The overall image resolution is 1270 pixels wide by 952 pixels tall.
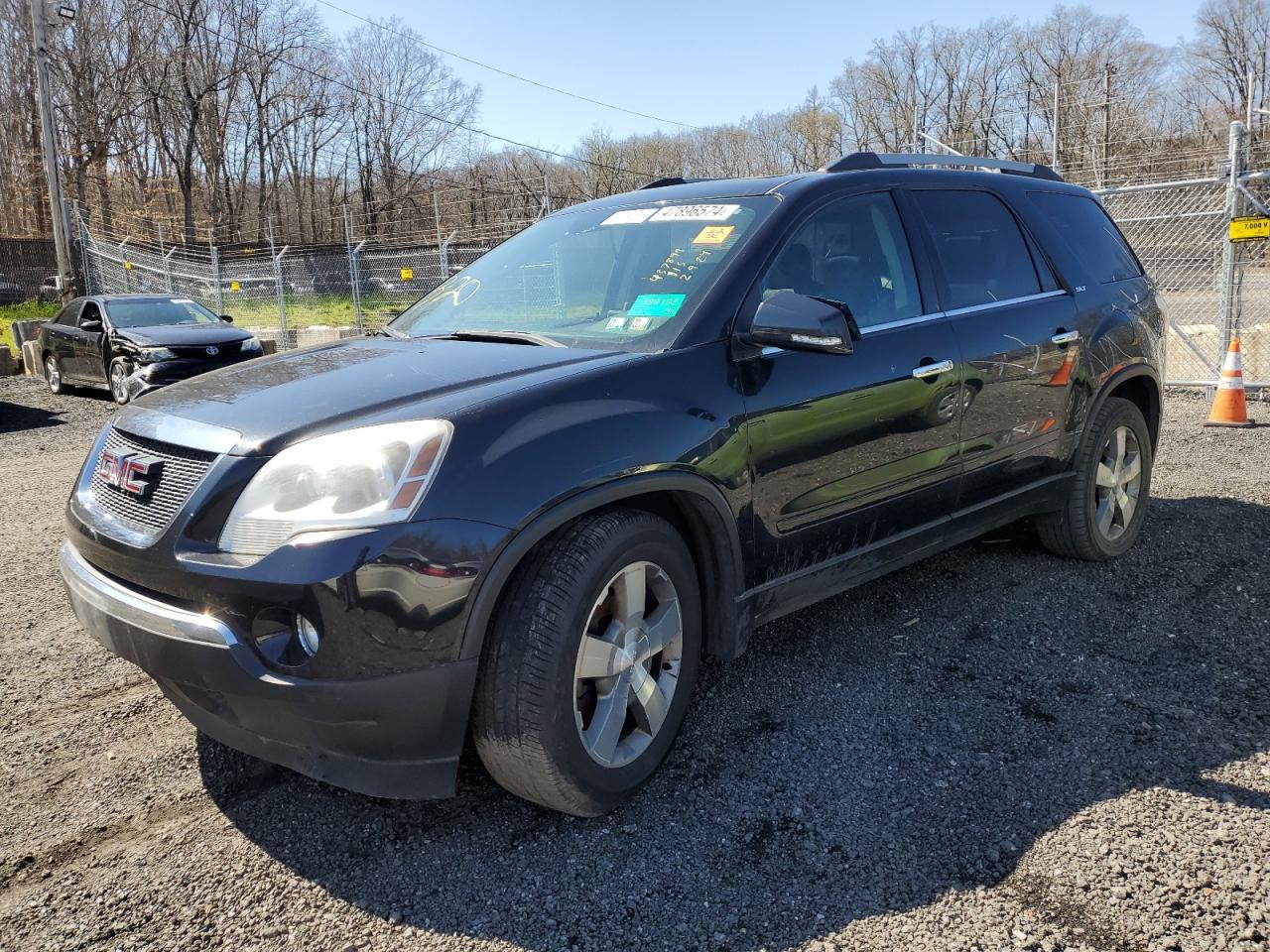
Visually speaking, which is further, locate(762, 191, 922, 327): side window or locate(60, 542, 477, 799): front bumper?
locate(762, 191, 922, 327): side window

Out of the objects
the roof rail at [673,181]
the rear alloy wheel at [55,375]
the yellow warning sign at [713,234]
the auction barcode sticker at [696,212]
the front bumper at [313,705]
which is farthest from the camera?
the rear alloy wheel at [55,375]

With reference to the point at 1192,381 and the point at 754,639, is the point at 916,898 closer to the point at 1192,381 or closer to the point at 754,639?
the point at 754,639

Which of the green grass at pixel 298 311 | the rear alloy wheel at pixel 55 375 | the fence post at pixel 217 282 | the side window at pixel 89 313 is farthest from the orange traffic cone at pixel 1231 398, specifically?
the fence post at pixel 217 282

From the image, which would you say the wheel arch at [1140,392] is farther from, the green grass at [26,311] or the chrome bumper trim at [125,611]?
the green grass at [26,311]

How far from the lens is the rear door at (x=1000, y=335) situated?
3752 millimetres

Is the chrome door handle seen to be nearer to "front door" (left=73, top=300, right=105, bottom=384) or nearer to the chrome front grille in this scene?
the chrome front grille

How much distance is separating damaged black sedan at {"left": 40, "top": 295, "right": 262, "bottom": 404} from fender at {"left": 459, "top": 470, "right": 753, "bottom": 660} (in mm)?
10246

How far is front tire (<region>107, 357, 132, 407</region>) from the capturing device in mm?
12156

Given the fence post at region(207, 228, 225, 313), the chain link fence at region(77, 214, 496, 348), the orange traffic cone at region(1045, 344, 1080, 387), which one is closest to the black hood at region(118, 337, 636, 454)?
the orange traffic cone at region(1045, 344, 1080, 387)

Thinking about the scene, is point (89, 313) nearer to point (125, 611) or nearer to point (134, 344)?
point (134, 344)

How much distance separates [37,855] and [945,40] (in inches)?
2870

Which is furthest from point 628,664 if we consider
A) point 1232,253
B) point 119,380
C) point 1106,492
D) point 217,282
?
point 217,282

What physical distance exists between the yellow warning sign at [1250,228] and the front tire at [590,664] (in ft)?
28.6

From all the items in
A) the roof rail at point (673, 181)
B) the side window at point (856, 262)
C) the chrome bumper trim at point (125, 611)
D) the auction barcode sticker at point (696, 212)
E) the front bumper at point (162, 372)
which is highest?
the roof rail at point (673, 181)
